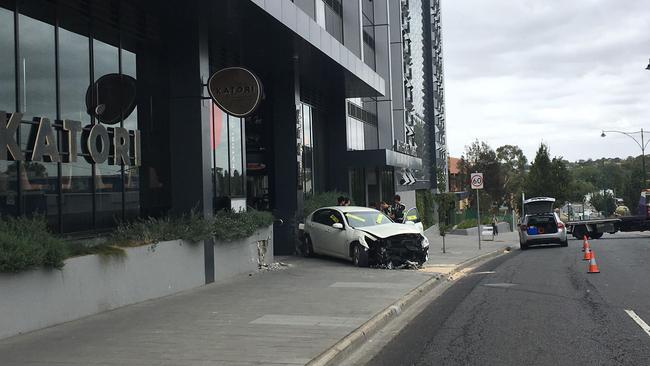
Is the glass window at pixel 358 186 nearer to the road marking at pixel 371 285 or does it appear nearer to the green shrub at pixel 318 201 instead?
the green shrub at pixel 318 201

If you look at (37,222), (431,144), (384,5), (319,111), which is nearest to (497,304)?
(37,222)

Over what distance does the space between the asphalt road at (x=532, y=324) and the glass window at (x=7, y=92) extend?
5.80m

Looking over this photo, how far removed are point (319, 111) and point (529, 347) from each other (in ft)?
56.9

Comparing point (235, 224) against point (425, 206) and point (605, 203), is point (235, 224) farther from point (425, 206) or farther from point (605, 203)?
point (605, 203)

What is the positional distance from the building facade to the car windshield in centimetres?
262

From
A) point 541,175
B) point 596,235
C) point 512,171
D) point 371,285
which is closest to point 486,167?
point 541,175

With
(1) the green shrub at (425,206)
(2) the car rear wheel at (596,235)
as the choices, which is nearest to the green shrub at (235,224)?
(2) the car rear wheel at (596,235)

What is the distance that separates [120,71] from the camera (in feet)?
39.0

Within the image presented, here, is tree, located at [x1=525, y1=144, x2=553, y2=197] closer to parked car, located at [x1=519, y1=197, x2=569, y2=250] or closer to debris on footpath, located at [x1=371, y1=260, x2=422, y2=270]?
parked car, located at [x1=519, y1=197, x2=569, y2=250]

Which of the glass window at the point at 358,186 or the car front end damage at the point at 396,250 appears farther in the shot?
the glass window at the point at 358,186

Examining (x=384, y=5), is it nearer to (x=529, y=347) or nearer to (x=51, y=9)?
(x=51, y=9)

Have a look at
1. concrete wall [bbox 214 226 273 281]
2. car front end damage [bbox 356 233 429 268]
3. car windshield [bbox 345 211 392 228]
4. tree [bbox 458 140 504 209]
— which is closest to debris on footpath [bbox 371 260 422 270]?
car front end damage [bbox 356 233 429 268]

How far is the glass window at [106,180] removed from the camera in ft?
35.8

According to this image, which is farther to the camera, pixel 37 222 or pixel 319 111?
pixel 319 111
